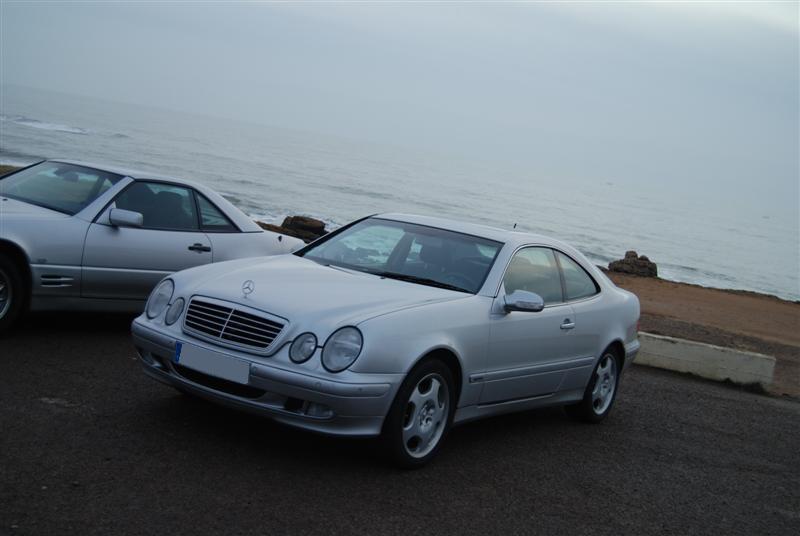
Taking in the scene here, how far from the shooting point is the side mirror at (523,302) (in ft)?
19.2

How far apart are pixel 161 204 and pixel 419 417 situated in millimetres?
4051

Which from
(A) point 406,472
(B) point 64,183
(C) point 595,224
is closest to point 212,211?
(B) point 64,183

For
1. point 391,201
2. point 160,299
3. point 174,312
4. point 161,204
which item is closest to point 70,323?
point 161,204

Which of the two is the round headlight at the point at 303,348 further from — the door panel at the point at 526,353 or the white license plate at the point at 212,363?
the door panel at the point at 526,353

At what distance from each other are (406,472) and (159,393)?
1.97 metres

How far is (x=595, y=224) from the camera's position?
71312 millimetres

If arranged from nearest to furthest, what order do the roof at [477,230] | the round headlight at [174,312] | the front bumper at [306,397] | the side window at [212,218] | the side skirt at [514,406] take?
the front bumper at [306,397] → the round headlight at [174,312] → the side skirt at [514,406] → the roof at [477,230] → the side window at [212,218]

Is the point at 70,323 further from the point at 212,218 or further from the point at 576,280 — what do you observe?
the point at 576,280

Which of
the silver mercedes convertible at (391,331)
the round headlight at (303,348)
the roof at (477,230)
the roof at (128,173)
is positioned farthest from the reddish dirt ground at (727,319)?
the round headlight at (303,348)

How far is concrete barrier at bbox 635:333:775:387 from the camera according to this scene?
1027 centimetres

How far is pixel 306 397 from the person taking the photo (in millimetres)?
4805

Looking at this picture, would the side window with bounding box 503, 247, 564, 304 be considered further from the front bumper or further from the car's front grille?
the car's front grille

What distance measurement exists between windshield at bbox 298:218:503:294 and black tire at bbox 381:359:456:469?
806 millimetres

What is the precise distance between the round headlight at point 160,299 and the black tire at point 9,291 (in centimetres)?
201
